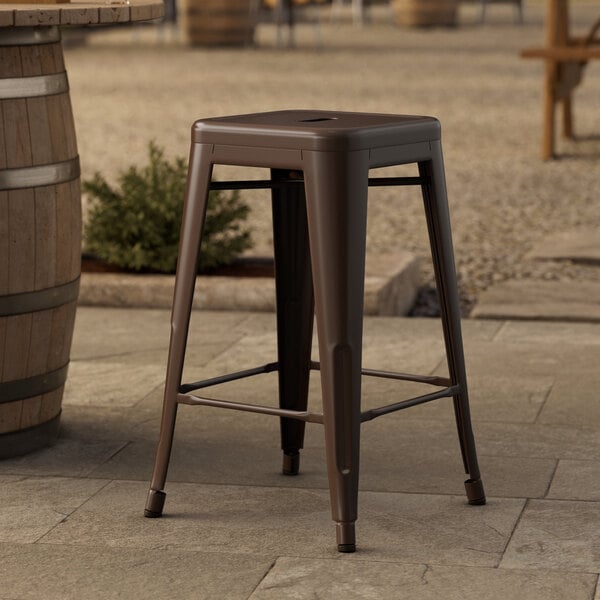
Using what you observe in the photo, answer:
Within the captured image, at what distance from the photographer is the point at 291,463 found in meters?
3.23

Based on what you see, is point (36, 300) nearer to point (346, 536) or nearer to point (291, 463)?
point (291, 463)

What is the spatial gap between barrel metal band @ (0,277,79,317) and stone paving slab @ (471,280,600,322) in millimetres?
1856

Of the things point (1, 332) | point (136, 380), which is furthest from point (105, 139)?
point (1, 332)

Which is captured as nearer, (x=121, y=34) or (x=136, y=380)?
(x=136, y=380)

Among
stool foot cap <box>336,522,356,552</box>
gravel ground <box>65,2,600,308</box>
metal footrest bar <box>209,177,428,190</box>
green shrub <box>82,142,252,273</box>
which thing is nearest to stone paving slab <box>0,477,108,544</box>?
stool foot cap <box>336,522,356,552</box>

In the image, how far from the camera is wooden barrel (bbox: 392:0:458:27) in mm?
18844

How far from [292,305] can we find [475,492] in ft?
1.88

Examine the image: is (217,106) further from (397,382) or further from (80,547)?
(80,547)

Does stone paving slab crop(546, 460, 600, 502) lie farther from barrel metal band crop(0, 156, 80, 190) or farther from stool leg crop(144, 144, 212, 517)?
barrel metal band crop(0, 156, 80, 190)

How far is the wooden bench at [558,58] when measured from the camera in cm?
837

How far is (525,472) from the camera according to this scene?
3.23 m

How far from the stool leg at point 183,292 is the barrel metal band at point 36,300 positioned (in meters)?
0.51

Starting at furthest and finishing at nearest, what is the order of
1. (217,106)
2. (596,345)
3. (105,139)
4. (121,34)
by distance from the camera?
(121,34) → (217,106) → (105,139) → (596,345)

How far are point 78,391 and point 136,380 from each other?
0.59ft
